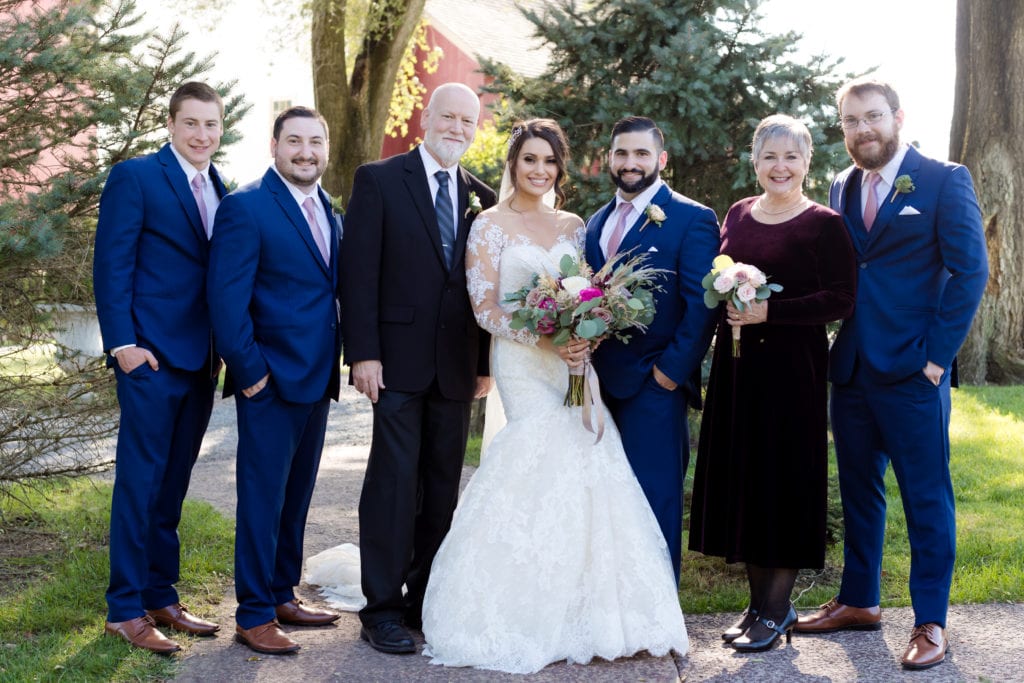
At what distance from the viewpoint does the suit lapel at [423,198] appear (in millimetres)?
5012

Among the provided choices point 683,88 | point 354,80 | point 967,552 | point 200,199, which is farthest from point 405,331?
point 354,80

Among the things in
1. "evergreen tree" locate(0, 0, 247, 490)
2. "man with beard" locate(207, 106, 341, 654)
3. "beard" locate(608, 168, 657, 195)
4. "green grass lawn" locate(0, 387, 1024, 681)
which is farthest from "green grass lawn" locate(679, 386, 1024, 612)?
"evergreen tree" locate(0, 0, 247, 490)

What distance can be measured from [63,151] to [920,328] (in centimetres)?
482

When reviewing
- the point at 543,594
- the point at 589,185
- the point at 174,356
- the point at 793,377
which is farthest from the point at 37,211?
the point at 589,185

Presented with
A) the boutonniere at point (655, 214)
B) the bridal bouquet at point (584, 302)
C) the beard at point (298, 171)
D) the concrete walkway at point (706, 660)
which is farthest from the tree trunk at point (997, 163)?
the beard at point (298, 171)

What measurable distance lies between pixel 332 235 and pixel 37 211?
153 cm

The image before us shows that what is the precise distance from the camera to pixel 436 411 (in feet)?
16.6

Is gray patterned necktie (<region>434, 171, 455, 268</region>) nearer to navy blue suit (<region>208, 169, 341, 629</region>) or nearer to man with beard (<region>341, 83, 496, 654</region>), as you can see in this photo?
man with beard (<region>341, 83, 496, 654</region>)

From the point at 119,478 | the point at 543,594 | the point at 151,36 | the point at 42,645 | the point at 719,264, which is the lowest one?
the point at 42,645

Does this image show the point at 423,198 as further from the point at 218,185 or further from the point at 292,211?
the point at 218,185

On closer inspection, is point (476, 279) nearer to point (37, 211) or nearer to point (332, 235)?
point (332, 235)

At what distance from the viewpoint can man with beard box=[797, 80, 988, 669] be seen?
468 cm

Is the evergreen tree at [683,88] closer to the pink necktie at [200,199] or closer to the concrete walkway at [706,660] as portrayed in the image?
the pink necktie at [200,199]

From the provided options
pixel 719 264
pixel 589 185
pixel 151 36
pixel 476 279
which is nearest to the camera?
pixel 719 264
